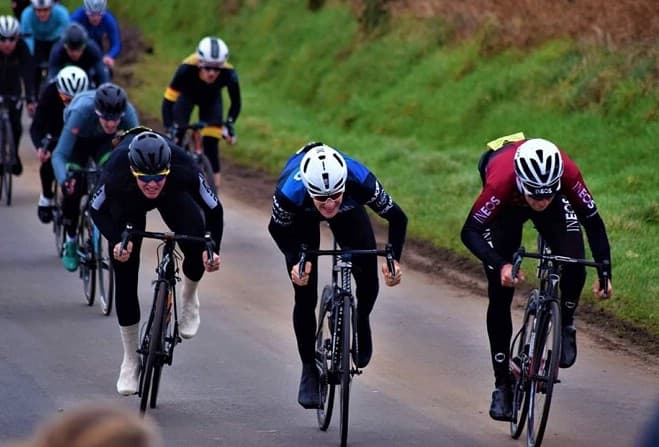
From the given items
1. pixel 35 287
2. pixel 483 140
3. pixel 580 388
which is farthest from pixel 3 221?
pixel 580 388

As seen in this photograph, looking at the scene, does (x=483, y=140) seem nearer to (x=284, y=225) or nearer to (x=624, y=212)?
(x=624, y=212)

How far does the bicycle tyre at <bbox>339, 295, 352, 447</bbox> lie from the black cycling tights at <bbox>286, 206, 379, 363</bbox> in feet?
1.59

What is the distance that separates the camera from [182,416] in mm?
9219

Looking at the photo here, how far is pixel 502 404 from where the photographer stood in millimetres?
8969

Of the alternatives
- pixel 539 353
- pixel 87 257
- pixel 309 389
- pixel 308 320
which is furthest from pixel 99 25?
pixel 539 353

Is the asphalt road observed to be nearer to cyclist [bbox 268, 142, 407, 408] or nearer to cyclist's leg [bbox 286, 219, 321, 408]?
cyclist's leg [bbox 286, 219, 321, 408]

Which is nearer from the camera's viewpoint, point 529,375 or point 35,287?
point 529,375

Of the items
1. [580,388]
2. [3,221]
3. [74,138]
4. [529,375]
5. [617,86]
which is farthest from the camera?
[617,86]

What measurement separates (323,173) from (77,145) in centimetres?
529

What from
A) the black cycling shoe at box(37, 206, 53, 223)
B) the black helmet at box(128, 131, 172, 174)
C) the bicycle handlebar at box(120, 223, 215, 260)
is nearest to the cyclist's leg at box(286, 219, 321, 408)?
the bicycle handlebar at box(120, 223, 215, 260)

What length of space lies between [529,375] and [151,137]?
8.68ft

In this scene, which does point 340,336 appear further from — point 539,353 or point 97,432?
point 97,432

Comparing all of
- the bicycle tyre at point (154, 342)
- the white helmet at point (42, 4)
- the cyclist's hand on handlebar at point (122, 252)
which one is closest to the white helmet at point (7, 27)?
the white helmet at point (42, 4)

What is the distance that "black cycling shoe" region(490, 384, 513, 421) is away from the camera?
351 inches
